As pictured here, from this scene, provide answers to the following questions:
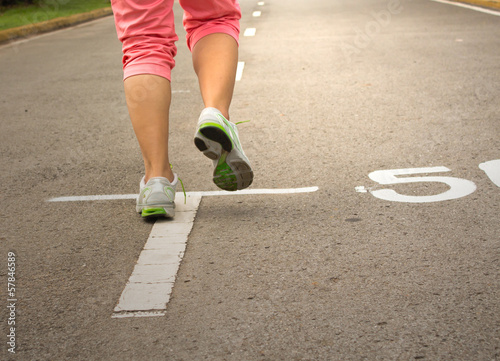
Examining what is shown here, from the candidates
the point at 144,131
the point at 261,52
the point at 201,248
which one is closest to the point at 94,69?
the point at 261,52

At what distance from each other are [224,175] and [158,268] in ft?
1.69

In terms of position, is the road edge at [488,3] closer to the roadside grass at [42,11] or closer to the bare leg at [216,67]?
the roadside grass at [42,11]

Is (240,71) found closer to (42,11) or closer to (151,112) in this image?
(151,112)

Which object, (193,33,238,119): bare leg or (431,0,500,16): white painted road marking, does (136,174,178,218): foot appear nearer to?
(193,33,238,119): bare leg

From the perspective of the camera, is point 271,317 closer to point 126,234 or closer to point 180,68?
point 126,234

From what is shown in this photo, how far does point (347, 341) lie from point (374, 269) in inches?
19.2

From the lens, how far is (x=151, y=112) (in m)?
2.74

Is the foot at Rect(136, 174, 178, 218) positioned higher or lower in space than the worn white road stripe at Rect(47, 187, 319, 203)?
higher

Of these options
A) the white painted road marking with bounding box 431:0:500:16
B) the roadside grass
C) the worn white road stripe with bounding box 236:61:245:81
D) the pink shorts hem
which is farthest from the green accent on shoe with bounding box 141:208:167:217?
the roadside grass

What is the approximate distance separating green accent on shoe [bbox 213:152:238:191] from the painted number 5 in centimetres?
70

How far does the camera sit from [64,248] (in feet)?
8.32

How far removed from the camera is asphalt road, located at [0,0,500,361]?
1825 mm

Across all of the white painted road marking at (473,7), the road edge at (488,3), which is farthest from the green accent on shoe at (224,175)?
the road edge at (488,3)

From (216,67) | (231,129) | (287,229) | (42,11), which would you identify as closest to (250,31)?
(216,67)
